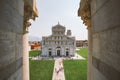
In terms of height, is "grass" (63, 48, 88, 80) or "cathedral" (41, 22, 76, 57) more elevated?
"cathedral" (41, 22, 76, 57)

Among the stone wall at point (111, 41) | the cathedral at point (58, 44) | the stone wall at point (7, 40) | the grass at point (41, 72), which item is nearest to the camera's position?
the stone wall at point (111, 41)

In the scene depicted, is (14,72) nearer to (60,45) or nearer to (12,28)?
(12,28)

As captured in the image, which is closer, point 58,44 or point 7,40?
point 7,40

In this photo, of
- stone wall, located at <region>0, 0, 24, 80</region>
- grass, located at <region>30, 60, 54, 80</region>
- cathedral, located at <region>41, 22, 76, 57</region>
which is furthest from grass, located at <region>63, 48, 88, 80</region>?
cathedral, located at <region>41, 22, 76, 57</region>

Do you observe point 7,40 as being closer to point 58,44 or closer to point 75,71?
point 75,71

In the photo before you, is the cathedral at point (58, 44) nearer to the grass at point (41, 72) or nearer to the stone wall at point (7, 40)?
the grass at point (41, 72)

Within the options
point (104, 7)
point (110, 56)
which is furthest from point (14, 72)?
point (104, 7)

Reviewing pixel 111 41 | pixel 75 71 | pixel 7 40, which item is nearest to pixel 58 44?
pixel 75 71

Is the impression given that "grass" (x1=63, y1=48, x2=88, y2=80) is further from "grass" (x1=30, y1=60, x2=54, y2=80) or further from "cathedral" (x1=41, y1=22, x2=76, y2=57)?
"cathedral" (x1=41, y1=22, x2=76, y2=57)

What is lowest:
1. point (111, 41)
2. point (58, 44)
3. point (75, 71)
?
point (75, 71)

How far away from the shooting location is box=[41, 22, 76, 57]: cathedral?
181 feet

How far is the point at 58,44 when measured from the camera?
56.0 m

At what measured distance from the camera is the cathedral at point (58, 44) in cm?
5512

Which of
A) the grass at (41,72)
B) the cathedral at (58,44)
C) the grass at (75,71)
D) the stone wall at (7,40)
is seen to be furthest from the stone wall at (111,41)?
the cathedral at (58,44)
